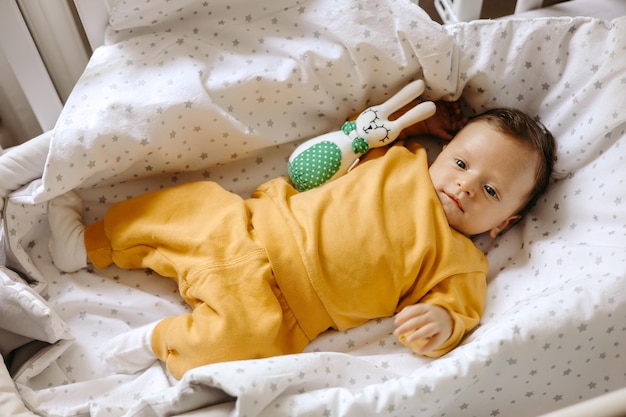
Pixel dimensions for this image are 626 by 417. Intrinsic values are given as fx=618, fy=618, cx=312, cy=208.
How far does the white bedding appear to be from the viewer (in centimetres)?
90

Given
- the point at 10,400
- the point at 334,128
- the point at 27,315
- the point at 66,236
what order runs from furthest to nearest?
the point at 334,128 → the point at 66,236 → the point at 27,315 → the point at 10,400

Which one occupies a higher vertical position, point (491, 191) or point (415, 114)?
point (415, 114)

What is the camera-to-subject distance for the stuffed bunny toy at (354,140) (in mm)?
1115

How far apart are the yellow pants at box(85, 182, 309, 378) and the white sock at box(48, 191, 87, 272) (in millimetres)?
18

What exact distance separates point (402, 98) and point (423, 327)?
1.38ft

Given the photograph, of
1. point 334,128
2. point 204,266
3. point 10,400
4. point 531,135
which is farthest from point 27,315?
point 531,135

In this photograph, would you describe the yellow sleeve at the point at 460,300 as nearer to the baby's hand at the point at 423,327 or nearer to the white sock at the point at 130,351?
the baby's hand at the point at 423,327

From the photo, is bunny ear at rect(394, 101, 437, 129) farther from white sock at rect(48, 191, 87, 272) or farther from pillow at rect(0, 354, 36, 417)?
pillow at rect(0, 354, 36, 417)

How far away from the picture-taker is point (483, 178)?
1068 mm

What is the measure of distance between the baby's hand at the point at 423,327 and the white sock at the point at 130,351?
1.29 feet

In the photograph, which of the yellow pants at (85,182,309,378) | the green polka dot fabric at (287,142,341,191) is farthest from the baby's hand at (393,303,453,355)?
the green polka dot fabric at (287,142,341,191)

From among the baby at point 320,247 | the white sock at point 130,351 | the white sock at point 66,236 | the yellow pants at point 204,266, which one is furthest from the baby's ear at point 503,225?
the white sock at point 66,236

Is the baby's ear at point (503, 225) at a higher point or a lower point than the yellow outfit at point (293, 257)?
lower

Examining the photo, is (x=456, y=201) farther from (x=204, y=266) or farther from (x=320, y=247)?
(x=204, y=266)
